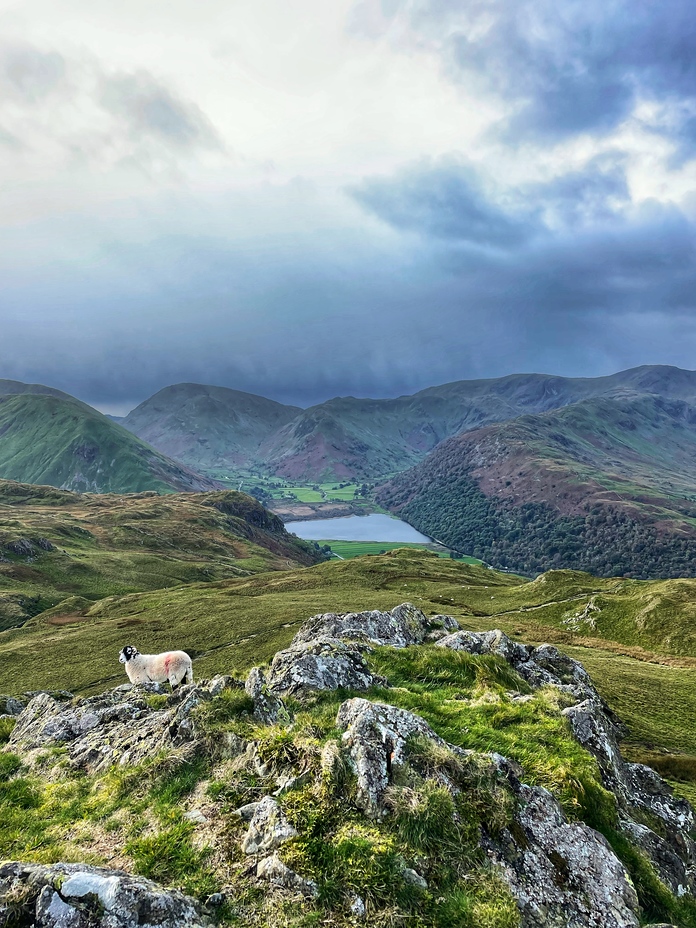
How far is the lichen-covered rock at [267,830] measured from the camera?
35.5ft

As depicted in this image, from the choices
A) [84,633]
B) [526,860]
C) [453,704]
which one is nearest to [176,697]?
[453,704]

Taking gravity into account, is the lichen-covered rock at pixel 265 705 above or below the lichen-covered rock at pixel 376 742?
below

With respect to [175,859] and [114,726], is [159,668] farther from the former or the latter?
[175,859]

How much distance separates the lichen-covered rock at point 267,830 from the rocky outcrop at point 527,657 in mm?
16586

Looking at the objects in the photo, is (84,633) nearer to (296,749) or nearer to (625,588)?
(296,749)

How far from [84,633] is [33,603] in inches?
1728

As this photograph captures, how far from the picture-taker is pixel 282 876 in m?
10.0

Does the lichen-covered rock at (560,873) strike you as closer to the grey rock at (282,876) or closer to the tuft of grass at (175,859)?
the grey rock at (282,876)

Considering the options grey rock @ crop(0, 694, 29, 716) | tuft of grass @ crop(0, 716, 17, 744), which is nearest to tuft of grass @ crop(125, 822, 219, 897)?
tuft of grass @ crop(0, 716, 17, 744)

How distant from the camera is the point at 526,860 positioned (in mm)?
11117

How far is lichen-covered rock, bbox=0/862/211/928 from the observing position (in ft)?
27.7

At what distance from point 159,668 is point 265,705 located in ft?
49.1

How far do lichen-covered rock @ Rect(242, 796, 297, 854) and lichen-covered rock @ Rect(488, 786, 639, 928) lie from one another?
17.2ft

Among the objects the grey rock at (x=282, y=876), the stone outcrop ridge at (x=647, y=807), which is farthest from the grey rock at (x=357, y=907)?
the stone outcrop ridge at (x=647, y=807)
